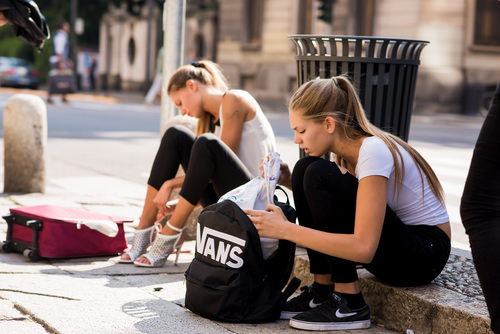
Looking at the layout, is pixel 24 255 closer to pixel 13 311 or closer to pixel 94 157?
pixel 13 311

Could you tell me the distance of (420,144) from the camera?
12.1 meters

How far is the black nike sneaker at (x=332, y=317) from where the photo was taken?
328 cm

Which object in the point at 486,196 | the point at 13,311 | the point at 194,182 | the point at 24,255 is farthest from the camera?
the point at 24,255

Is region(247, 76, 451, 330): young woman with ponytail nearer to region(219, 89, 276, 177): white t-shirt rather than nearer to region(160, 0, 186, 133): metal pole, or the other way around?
region(219, 89, 276, 177): white t-shirt

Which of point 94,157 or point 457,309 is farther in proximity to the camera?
point 94,157

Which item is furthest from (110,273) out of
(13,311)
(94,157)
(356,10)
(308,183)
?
(356,10)

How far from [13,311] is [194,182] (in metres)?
1.19

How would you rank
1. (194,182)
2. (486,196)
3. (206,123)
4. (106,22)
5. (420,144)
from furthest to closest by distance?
(106,22) < (420,144) < (206,123) < (194,182) < (486,196)

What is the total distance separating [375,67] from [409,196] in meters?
0.99

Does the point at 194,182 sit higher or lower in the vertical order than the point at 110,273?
higher

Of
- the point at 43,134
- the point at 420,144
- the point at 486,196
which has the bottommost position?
the point at 420,144

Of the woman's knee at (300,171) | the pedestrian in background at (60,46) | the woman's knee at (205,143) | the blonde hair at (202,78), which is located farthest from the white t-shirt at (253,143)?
the pedestrian in background at (60,46)

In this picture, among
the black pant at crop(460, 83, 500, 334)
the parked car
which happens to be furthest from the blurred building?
the black pant at crop(460, 83, 500, 334)

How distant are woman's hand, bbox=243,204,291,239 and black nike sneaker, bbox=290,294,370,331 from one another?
14.6 inches
